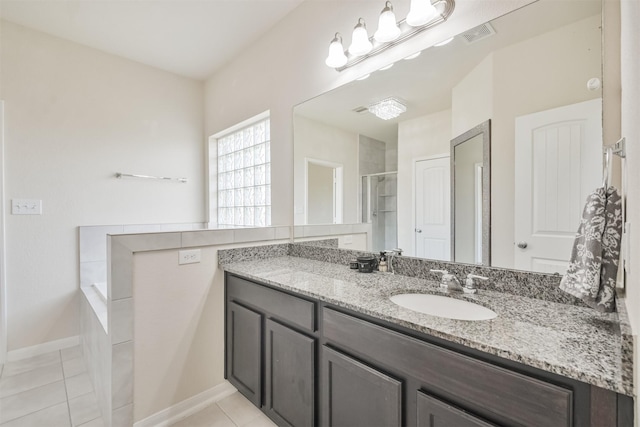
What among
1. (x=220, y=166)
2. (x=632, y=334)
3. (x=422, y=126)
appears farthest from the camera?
(x=220, y=166)

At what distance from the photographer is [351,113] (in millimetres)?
1962

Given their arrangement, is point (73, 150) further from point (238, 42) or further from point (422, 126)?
point (422, 126)

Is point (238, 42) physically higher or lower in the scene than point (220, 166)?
higher

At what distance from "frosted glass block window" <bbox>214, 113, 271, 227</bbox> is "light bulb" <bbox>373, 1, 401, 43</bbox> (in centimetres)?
143

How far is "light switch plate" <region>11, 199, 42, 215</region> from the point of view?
237 cm

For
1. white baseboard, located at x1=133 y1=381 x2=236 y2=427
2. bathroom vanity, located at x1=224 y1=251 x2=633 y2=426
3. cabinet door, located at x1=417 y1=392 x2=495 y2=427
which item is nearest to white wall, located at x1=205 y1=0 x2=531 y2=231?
bathroom vanity, located at x1=224 y1=251 x2=633 y2=426

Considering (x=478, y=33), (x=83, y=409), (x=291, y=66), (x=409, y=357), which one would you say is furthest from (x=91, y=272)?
(x=478, y=33)

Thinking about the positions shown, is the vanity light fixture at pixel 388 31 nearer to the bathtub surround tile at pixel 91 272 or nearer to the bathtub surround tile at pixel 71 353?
the bathtub surround tile at pixel 91 272

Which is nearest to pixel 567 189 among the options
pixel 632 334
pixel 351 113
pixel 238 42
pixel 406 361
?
pixel 632 334

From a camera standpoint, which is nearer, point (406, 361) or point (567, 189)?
point (406, 361)

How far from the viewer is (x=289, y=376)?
57.1 inches

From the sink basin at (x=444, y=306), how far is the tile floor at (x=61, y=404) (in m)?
1.12

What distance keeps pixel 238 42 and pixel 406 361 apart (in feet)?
9.36

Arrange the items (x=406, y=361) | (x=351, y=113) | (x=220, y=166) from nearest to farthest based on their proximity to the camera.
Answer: (x=406, y=361) → (x=351, y=113) → (x=220, y=166)
